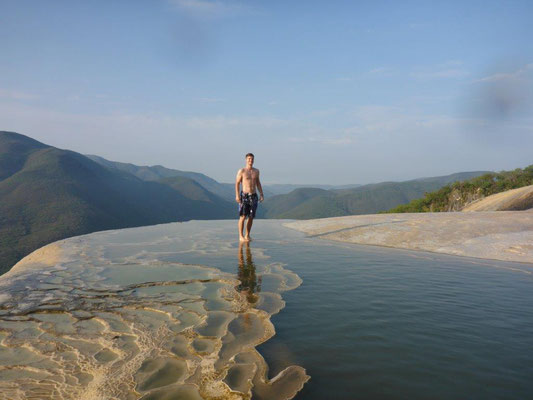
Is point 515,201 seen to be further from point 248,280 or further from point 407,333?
point 407,333

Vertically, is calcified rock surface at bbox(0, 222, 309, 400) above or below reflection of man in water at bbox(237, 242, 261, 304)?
below

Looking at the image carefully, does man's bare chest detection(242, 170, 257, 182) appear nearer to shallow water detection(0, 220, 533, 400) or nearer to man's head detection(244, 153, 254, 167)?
man's head detection(244, 153, 254, 167)

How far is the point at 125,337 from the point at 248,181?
7087mm

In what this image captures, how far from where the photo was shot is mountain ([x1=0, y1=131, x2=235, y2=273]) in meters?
89.4

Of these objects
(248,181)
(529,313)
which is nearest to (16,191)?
(248,181)

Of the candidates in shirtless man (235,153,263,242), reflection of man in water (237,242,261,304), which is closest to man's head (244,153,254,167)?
shirtless man (235,153,263,242)

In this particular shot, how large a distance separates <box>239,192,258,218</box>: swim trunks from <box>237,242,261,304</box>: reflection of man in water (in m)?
2.45

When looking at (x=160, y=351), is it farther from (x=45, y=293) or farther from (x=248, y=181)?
(x=248, y=181)

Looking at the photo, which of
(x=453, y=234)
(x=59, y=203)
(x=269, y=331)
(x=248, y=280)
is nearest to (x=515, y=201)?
(x=453, y=234)

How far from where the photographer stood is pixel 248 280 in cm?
555

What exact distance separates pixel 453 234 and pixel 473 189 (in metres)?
31.8

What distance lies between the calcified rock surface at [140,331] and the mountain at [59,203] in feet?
278

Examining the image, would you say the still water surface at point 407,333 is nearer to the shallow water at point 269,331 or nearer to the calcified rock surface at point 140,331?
the shallow water at point 269,331

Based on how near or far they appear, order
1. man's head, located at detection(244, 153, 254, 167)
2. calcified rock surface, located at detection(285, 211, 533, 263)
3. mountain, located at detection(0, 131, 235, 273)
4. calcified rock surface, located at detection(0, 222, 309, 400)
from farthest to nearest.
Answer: mountain, located at detection(0, 131, 235, 273), man's head, located at detection(244, 153, 254, 167), calcified rock surface, located at detection(285, 211, 533, 263), calcified rock surface, located at detection(0, 222, 309, 400)
